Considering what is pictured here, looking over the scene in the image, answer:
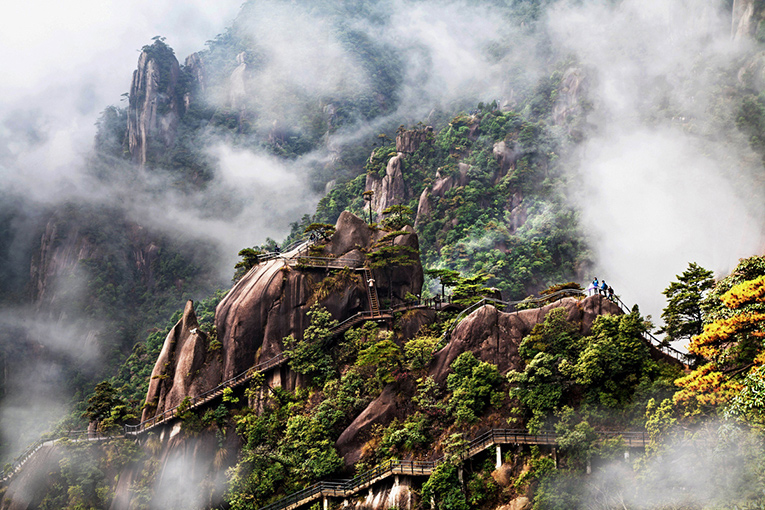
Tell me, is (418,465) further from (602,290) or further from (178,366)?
(178,366)

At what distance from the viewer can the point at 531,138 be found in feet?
279

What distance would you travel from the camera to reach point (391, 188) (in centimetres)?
8544

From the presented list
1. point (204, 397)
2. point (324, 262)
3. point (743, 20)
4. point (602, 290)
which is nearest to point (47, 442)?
point (204, 397)

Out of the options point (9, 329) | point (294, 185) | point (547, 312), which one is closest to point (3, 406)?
point (9, 329)

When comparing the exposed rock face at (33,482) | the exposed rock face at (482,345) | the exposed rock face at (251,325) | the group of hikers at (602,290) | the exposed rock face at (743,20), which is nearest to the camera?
the exposed rock face at (482,345)

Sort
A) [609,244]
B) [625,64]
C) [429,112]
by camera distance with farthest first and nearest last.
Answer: [429,112] → [625,64] → [609,244]

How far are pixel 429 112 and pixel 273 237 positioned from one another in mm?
43103

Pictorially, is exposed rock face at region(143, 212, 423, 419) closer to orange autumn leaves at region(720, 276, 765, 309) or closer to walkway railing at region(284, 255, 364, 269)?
walkway railing at region(284, 255, 364, 269)

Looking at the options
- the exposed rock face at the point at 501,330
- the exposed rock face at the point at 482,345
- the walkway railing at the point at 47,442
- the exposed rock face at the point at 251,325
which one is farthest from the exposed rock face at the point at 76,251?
the exposed rock face at the point at 501,330

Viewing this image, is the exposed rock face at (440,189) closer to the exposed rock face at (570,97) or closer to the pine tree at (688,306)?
the exposed rock face at (570,97)

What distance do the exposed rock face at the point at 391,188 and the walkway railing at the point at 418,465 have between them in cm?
5448

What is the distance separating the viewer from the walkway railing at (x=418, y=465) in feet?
95.2

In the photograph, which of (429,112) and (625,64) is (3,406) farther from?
(625,64)

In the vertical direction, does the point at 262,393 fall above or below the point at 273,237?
below
